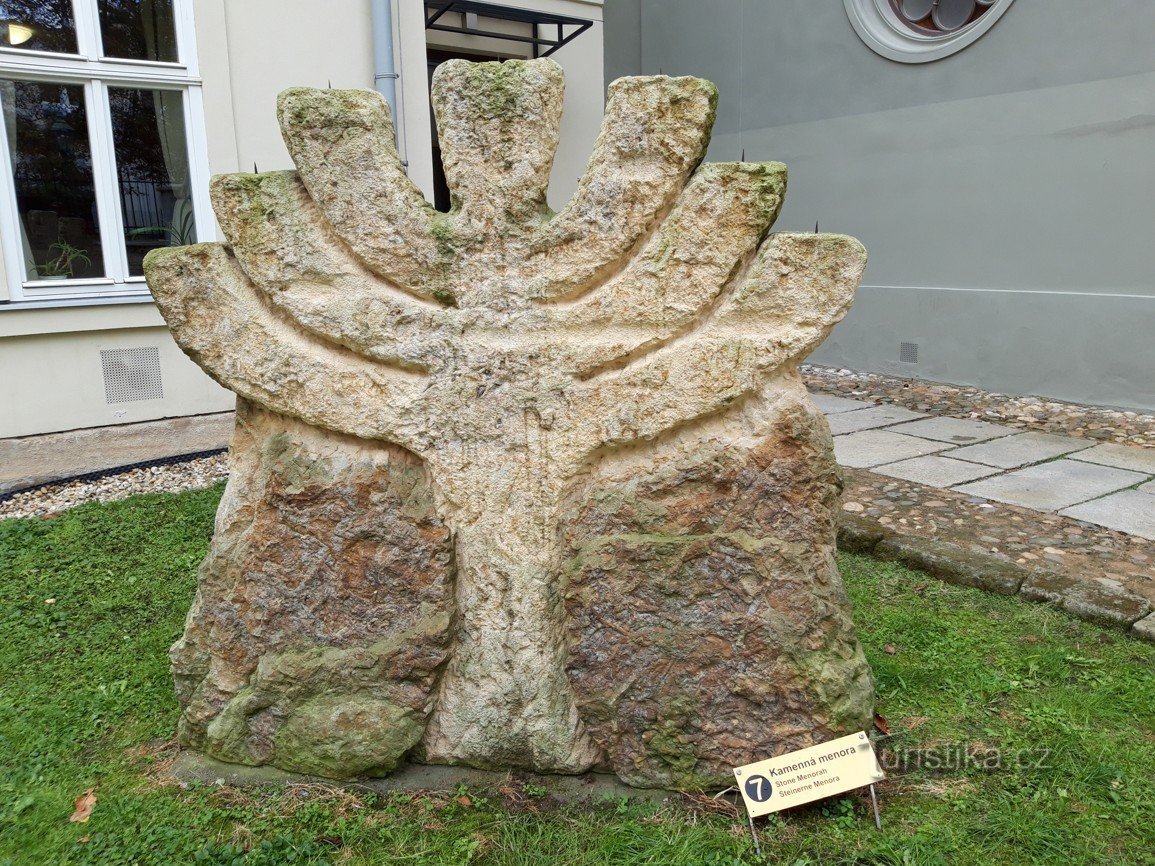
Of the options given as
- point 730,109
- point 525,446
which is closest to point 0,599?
point 525,446

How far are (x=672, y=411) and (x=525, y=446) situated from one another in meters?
0.37

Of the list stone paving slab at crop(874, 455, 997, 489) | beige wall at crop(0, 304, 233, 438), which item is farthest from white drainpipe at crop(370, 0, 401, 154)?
stone paving slab at crop(874, 455, 997, 489)

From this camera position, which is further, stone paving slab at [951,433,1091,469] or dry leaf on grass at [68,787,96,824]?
stone paving slab at [951,433,1091,469]

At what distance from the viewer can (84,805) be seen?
7.38 ft

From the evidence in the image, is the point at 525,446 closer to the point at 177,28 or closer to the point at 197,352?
the point at 197,352

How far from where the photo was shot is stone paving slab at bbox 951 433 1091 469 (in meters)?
5.13

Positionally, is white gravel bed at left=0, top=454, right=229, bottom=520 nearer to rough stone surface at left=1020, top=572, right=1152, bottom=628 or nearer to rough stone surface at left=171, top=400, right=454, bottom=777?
rough stone surface at left=171, top=400, right=454, bottom=777

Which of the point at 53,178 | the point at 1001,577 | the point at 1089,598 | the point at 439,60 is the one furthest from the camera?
the point at 439,60

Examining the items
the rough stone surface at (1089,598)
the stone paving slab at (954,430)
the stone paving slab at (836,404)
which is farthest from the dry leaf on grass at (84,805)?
the stone paving slab at (836,404)

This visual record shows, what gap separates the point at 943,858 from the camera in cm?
200

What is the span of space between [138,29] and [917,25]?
589 centimetres

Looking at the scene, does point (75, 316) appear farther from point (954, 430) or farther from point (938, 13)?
Result: point (938, 13)

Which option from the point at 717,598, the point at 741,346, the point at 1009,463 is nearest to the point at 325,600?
the point at 717,598

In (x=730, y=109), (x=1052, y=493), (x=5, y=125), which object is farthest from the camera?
(x=730, y=109)
